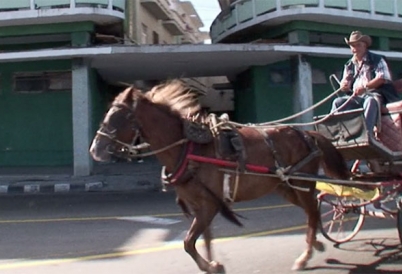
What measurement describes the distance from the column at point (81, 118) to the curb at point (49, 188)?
6.69ft

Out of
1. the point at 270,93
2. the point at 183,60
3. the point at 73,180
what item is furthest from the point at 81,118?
the point at 270,93

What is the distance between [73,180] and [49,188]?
119cm

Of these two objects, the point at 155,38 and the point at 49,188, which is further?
the point at 155,38

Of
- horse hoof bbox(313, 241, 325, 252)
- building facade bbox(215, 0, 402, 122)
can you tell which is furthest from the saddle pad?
building facade bbox(215, 0, 402, 122)

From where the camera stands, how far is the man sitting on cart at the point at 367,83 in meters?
6.24

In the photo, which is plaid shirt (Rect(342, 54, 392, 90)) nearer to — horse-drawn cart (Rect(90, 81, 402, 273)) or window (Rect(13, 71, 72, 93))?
horse-drawn cart (Rect(90, 81, 402, 273))

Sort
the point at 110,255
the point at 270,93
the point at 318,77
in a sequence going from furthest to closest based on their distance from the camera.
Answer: the point at 318,77 < the point at 270,93 < the point at 110,255

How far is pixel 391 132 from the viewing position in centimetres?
648

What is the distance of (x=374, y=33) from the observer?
20734 millimetres

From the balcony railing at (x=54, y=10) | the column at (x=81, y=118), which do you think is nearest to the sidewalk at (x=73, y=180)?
the column at (x=81, y=118)

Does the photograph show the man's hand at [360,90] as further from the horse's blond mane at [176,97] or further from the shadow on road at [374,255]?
the shadow on road at [374,255]

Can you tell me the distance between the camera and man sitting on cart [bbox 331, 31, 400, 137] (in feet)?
20.5

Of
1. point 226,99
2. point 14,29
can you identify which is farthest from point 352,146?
point 226,99

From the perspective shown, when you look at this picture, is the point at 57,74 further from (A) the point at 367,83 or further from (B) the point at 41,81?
(A) the point at 367,83
